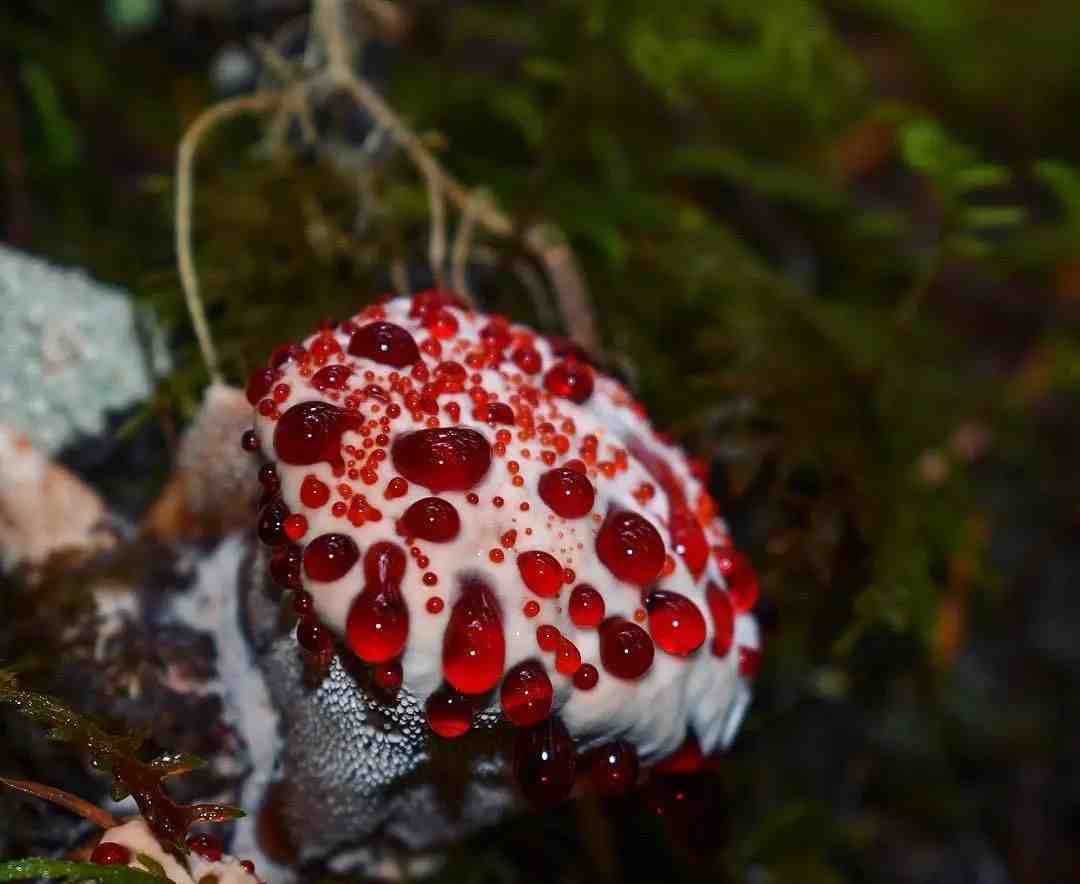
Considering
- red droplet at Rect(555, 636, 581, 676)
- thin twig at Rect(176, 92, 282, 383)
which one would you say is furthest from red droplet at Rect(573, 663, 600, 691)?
Answer: thin twig at Rect(176, 92, 282, 383)

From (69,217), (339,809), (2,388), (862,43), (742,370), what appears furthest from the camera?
(862,43)

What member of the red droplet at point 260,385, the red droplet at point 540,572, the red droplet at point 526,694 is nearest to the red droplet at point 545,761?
the red droplet at point 526,694

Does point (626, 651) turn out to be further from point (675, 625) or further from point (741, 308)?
point (741, 308)

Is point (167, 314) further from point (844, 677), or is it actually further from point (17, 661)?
→ point (844, 677)

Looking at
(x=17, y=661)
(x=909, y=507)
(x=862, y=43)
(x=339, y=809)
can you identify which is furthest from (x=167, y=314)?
(x=862, y=43)

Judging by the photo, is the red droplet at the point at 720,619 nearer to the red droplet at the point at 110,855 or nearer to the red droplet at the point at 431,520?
the red droplet at the point at 431,520

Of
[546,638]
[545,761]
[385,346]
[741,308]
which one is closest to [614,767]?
[545,761]

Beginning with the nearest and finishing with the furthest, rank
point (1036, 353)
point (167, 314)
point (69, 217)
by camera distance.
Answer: point (167, 314), point (69, 217), point (1036, 353)
